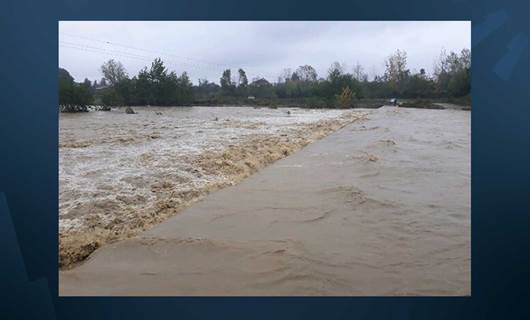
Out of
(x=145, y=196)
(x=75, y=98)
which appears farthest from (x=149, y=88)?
(x=145, y=196)

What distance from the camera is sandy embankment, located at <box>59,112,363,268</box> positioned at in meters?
3.36

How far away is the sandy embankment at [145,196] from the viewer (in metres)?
3.36

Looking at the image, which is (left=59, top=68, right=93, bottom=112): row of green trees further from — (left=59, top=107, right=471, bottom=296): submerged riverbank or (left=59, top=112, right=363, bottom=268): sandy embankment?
(left=59, top=107, right=471, bottom=296): submerged riverbank

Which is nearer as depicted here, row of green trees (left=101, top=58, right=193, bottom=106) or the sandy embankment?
the sandy embankment

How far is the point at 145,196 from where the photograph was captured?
4.32m

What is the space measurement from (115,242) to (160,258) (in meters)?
0.48

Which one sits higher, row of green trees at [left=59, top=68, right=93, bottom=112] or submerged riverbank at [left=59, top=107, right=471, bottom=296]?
row of green trees at [left=59, top=68, right=93, bottom=112]

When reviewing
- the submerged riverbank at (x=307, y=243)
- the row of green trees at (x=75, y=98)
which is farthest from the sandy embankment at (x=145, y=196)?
the row of green trees at (x=75, y=98)

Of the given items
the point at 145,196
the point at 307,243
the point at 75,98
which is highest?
the point at 75,98

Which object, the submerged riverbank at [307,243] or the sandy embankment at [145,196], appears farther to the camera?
the sandy embankment at [145,196]

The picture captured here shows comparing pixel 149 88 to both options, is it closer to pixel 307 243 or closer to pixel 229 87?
pixel 229 87

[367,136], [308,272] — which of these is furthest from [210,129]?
[308,272]

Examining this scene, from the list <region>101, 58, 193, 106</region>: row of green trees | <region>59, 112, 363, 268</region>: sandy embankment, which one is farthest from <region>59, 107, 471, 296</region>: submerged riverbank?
<region>101, 58, 193, 106</region>: row of green trees

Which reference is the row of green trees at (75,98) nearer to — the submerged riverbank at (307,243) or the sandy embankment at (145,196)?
the sandy embankment at (145,196)
